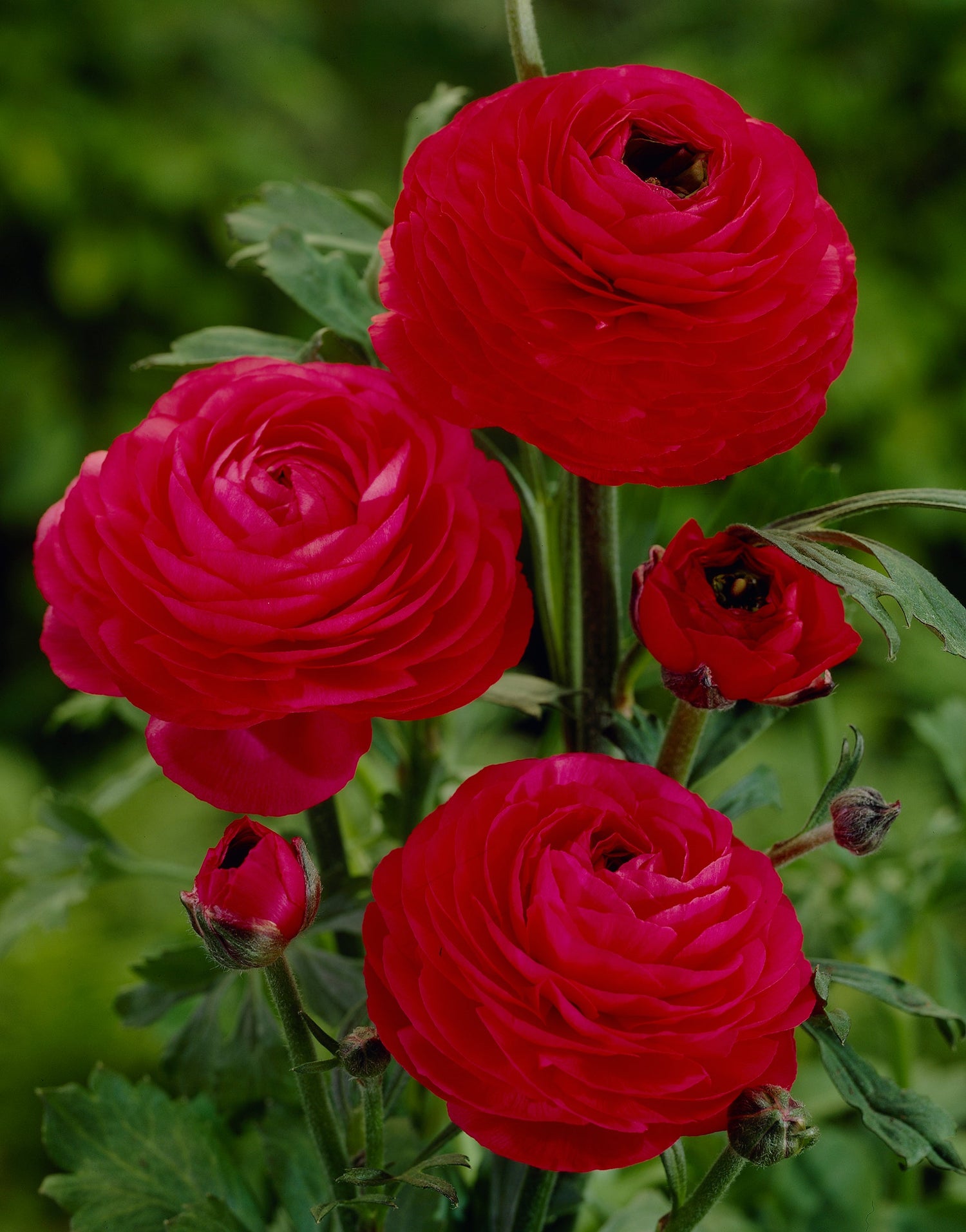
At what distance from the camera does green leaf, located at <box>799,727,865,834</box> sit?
31 centimetres

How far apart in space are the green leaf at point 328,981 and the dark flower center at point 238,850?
0.13 metres

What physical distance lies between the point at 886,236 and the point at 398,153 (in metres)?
0.82

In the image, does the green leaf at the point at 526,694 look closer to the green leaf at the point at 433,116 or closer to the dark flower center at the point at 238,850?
the dark flower center at the point at 238,850

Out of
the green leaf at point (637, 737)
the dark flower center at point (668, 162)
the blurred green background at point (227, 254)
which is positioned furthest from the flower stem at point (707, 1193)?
the blurred green background at point (227, 254)

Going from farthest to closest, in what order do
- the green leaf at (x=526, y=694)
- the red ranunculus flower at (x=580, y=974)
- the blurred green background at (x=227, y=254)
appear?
the blurred green background at (x=227, y=254) < the green leaf at (x=526, y=694) < the red ranunculus flower at (x=580, y=974)

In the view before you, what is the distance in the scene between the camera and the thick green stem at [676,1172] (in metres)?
0.30

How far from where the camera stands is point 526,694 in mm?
350

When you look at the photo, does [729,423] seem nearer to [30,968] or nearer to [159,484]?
[159,484]

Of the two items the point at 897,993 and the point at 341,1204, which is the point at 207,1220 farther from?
the point at 897,993

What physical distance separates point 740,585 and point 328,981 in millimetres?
199

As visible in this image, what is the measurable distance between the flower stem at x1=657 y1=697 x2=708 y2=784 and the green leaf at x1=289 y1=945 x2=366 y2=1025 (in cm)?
13

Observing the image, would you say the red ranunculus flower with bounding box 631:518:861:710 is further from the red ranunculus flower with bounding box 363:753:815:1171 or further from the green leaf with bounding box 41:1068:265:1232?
the green leaf with bounding box 41:1068:265:1232

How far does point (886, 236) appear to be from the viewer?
→ 141 cm

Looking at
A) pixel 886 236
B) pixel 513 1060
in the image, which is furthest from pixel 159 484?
pixel 886 236
